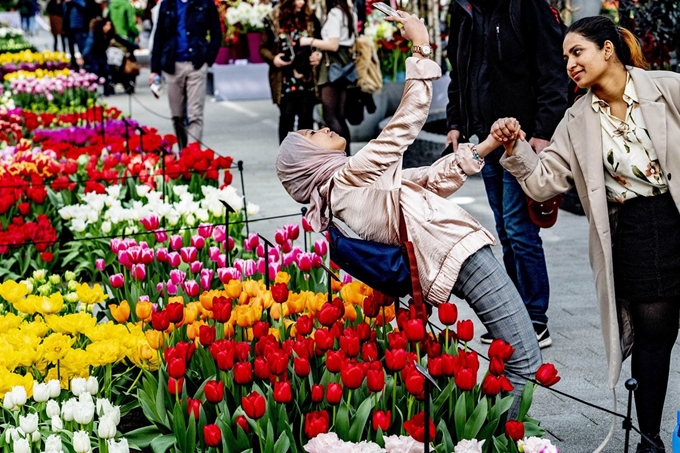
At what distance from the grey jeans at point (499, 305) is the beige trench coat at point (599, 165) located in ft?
0.96

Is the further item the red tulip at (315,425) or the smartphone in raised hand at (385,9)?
the smartphone in raised hand at (385,9)

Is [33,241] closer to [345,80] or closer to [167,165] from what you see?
A: [167,165]

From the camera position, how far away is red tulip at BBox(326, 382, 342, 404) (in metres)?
2.81

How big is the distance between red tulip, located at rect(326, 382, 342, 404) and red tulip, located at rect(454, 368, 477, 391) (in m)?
0.32

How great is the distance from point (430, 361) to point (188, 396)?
767 millimetres

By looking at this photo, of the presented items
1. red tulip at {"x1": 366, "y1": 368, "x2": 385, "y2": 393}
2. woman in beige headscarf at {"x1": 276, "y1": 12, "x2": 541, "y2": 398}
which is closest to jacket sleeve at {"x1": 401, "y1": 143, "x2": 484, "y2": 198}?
woman in beige headscarf at {"x1": 276, "y1": 12, "x2": 541, "y2": 398}

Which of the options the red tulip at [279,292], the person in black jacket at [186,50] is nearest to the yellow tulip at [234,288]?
the red tulip at [279,292]

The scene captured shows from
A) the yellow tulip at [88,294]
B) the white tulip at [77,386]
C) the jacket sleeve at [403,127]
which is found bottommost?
the white tulip at [77,386]

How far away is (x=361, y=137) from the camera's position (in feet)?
37.8

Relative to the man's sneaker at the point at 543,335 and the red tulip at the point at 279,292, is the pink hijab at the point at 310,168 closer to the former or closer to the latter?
the red tulip at the point at 279,292

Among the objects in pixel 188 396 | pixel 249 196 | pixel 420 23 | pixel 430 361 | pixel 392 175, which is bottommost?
pixel 249 196

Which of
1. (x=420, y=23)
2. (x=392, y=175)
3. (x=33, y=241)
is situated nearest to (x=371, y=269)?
(x=392, y=175)

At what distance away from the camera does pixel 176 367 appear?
296cm

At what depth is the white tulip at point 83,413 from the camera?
282cm
